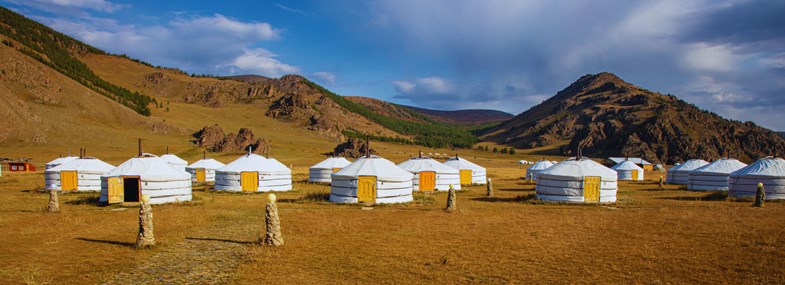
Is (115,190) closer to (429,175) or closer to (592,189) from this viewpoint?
(429,175)

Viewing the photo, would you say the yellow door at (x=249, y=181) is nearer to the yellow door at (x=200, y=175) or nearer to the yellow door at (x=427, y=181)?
the yellow door at (x=427, y=181)

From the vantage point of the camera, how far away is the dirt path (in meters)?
7.62

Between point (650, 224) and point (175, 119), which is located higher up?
point (175, 119)

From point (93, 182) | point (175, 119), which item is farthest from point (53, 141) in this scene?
point (93, 182)

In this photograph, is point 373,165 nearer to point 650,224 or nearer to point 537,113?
point 650,224

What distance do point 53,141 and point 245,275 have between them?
60.1 metres

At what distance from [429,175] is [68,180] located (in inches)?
664

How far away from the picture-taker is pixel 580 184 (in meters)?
→ 18.5

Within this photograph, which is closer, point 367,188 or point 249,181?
point 367,188

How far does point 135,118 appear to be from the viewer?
242ft

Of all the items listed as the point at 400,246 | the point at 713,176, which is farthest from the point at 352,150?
the point at 400,246

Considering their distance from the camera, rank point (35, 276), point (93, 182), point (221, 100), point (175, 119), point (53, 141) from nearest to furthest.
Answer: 1. point (35, 276)
2. point (93, 182)
3. point (53, 141)
4. point (175, 119)
5. point (221, 100)

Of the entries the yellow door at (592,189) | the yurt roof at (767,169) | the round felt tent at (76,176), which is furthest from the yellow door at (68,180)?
the yurt roof at (767,169)

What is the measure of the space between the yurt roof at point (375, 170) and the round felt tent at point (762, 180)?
14619 mm
